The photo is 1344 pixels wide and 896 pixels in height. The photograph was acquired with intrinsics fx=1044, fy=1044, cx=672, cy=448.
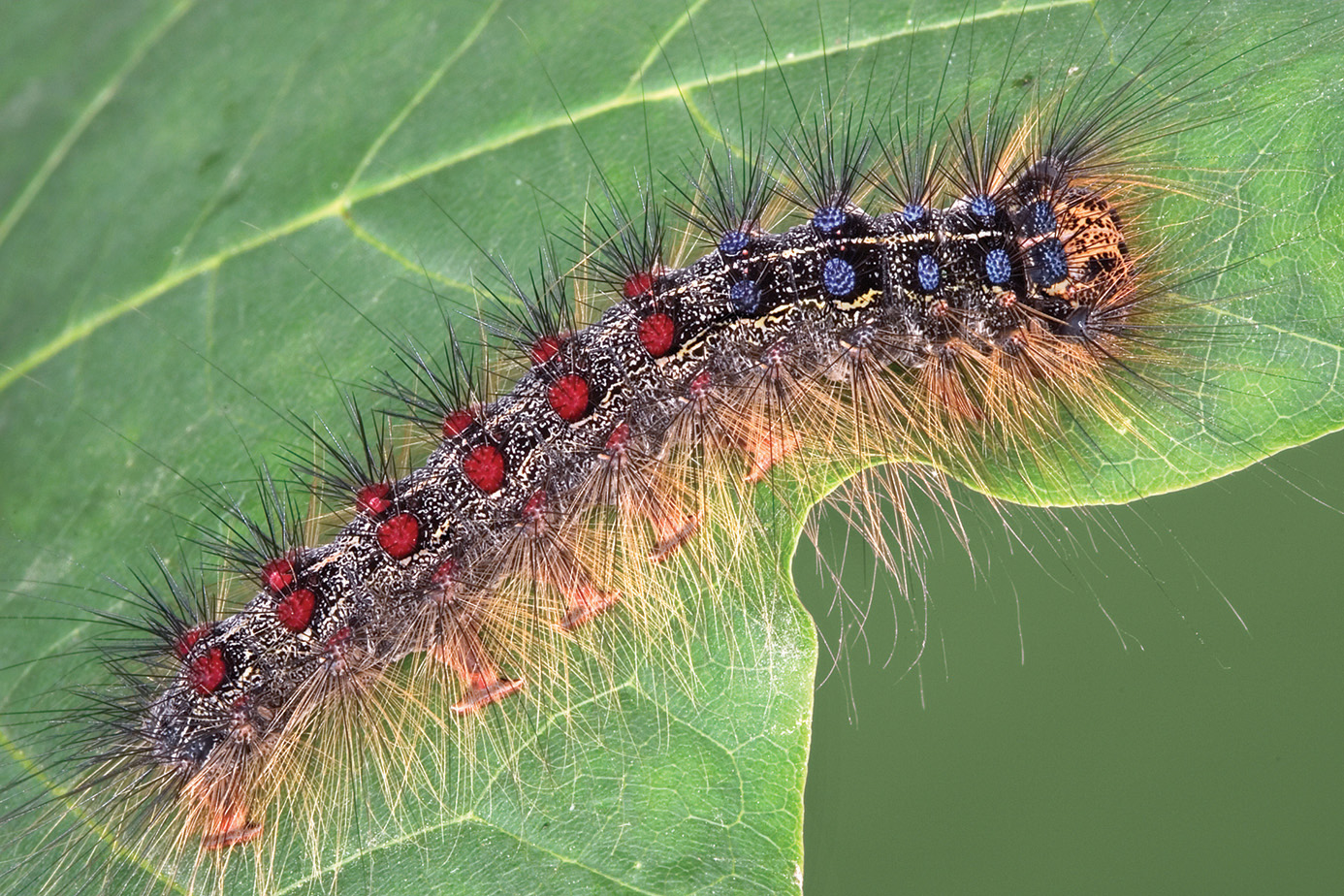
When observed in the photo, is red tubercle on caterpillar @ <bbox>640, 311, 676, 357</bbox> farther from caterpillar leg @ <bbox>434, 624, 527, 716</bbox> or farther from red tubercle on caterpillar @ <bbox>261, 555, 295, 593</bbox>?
red tubercle on caterpillar @ <bbox>261, 555, 295, 593</bbox>

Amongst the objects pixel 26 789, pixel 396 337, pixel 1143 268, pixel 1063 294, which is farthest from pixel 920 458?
pixel 26 789

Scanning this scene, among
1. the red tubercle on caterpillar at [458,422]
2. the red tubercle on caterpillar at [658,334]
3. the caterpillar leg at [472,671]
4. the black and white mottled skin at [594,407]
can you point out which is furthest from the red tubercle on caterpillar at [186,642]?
the red tubercle on caterpillar at [658,334]

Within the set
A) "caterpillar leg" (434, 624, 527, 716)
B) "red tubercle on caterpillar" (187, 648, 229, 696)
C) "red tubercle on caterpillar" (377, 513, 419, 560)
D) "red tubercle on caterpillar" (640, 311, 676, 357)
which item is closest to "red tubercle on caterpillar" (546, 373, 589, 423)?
"red tubercle on caterpillar" (640, 311, 676, 357)

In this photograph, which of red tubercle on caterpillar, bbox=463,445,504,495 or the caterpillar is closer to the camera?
the caterpillar

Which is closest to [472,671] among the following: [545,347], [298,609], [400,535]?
[400,535]

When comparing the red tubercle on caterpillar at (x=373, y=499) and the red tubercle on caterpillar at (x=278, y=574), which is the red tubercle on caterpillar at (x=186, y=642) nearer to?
the red tubercle on caterpillar at (x=278, y=574)

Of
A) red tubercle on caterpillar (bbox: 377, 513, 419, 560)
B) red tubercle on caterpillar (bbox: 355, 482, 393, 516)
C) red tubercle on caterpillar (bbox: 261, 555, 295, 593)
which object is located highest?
red tubercle on caterpillar (bbox: 355, 482, 393, 516)
